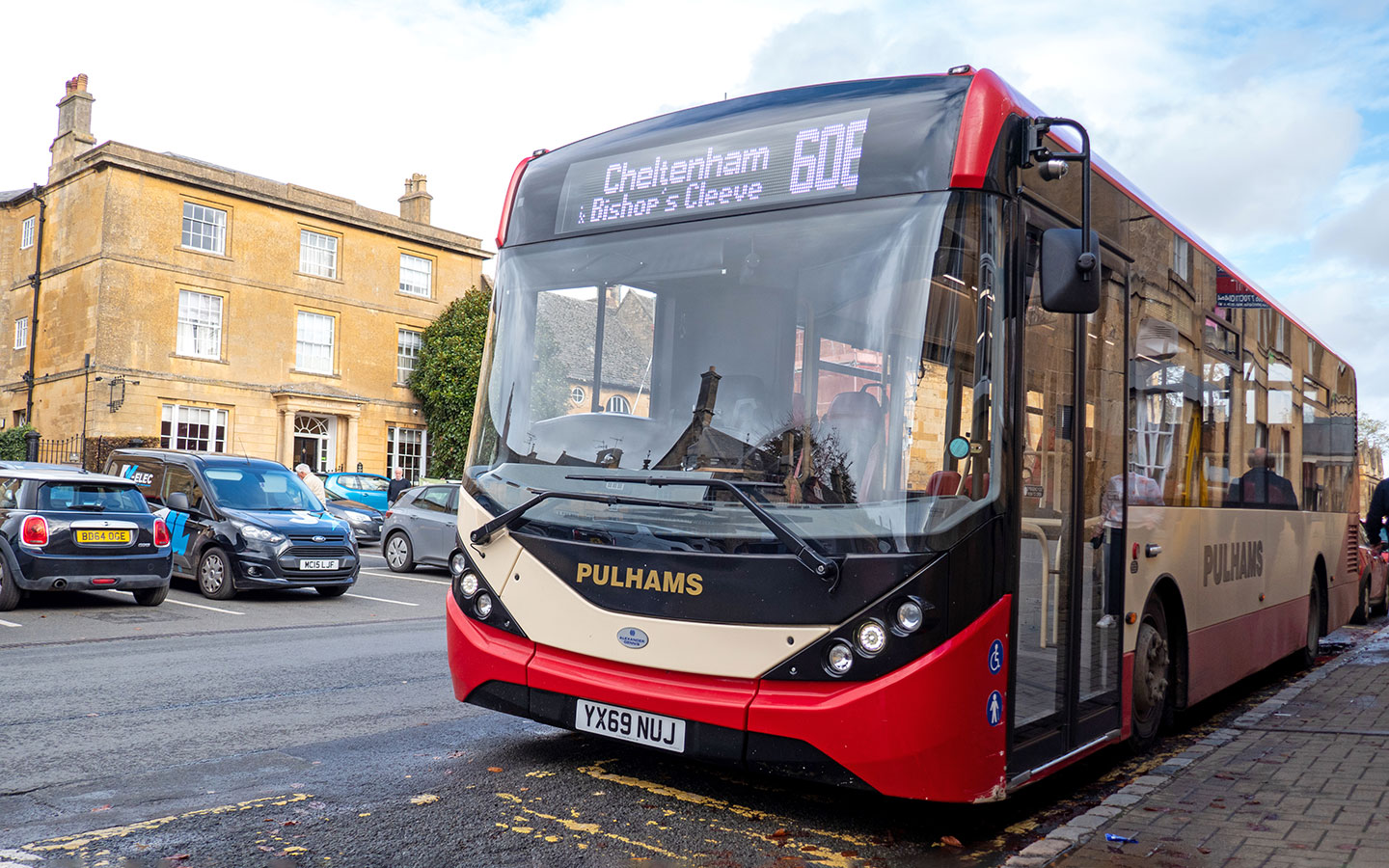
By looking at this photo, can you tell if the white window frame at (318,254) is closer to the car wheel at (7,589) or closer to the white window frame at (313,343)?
the white window frame at (313,343)

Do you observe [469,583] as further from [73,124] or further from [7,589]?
[73,124]

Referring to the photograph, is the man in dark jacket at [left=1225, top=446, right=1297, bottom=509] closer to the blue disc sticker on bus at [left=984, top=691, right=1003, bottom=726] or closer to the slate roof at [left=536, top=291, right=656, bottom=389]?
the blue disc sticker on bus at [left=984, top=691, right=1003, bottom=726]

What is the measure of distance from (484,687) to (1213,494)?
15.9ft

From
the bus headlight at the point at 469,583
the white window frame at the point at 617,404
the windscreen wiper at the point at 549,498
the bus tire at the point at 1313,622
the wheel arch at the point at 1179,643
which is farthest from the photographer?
the bus tire at the point at 1313,622

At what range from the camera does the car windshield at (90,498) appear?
12633 millimetres

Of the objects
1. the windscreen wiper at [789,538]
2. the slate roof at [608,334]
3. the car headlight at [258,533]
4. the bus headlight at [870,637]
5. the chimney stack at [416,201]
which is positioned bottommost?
the car headlight at [258,533]

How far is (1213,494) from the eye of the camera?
24.4 ft

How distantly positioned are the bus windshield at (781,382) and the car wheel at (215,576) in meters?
9.94

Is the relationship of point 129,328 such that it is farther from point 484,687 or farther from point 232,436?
point 484,687

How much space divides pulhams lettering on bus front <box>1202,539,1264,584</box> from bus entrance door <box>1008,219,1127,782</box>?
1833 millimetres

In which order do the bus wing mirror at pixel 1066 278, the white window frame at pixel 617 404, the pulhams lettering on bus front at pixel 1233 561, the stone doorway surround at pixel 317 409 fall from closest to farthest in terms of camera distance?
the bus wing mirror at pixel 1066 278, the white window frame at pixel 617 404, the pulhams lettering on bus front at pixel 1233 561, the stone doorway surround at pixel 317 409

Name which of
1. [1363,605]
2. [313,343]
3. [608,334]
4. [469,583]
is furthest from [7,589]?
[313,343]

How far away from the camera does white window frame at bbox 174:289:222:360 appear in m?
32.9

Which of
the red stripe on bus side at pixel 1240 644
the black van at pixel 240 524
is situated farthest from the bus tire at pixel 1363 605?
the black van at pixel 240 524
